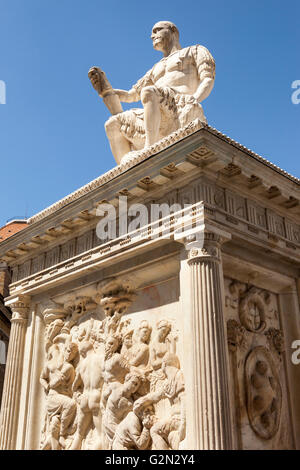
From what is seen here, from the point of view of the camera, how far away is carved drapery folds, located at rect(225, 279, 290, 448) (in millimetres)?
7957

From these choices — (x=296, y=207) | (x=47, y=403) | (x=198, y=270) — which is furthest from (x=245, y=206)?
(x=47, y=403)

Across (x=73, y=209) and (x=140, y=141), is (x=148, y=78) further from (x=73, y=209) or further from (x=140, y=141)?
(x=73, y=209)

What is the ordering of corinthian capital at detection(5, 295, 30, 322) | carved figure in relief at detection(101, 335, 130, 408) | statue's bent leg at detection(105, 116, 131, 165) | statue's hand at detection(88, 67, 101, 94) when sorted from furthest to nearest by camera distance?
statue's hand at detection(88, 67, 101, 94), statue's bent leg at detection(105, 116, 131, 165), corinthian capital at detection(5, 295, 30, 322), carved figure in relief at detection(101, 335, 130, 408)

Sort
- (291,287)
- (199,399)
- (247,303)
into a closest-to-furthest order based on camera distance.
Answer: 1. (199,399)
2. (247,303)
3. (291,287)

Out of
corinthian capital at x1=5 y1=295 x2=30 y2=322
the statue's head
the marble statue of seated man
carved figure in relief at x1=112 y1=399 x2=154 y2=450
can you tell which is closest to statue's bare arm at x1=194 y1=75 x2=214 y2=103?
the marble statue of seated man

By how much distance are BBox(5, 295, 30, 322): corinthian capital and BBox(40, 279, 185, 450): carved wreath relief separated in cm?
69

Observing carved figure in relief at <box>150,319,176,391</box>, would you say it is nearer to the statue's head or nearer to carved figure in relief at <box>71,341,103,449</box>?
carved figure in relief at <box>71,341,103,449</box>

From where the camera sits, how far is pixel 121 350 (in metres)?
8.94

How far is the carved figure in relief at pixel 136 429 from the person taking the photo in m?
7.86

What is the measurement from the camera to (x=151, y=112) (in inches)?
403

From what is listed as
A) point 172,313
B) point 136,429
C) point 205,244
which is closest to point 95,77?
point 205,244

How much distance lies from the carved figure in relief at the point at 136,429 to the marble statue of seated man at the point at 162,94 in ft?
16.4

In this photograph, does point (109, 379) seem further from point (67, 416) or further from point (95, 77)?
point (95, 77)
